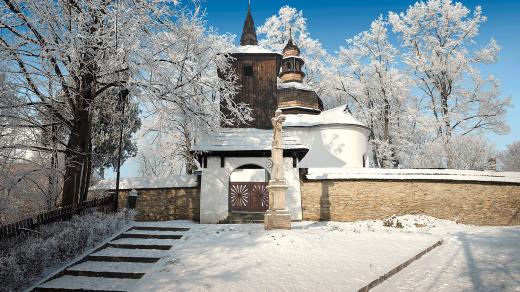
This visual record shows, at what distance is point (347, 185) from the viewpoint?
48.3 ft

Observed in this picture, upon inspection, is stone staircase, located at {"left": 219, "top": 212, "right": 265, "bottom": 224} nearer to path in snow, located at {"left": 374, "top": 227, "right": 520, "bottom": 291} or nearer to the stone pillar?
the stone pillar

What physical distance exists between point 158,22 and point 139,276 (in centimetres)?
712

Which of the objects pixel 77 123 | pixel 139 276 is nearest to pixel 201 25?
pixel 77 123

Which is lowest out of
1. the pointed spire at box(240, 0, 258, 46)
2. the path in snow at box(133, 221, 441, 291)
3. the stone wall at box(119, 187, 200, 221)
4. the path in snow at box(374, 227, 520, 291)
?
the path in snow at box(374, 227, 520, 291)

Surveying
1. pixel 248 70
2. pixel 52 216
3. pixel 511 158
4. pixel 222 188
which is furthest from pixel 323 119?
pixel 511 158

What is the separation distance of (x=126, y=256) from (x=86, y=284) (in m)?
1.19

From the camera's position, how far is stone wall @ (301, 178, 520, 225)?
47.6ft

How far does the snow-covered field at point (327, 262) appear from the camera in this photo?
5.60m

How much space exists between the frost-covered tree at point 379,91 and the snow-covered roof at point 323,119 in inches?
97.7

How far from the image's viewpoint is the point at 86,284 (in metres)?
6.18

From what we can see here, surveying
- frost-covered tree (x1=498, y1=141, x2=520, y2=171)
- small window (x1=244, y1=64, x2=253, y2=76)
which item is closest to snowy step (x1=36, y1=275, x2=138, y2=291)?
small window (x1=244, y1=64, x2=253, y2=76)

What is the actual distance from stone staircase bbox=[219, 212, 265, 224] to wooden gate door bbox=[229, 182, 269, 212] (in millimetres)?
1036

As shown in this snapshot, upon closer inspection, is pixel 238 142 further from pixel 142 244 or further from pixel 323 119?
pixel 323 119

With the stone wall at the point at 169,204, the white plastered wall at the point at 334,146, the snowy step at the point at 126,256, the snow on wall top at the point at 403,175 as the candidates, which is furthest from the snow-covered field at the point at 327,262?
the white plastered wall at the point at 334,146
